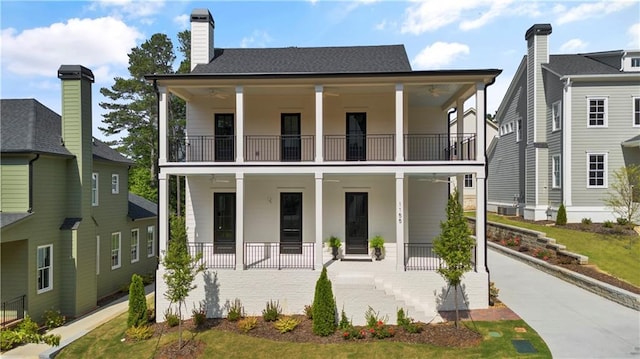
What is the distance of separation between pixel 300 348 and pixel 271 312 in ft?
6.85

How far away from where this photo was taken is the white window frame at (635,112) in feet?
71.7

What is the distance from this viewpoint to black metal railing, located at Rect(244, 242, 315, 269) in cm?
1410

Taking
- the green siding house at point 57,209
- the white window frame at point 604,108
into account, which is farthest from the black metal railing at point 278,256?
the white window frame at point 604,108

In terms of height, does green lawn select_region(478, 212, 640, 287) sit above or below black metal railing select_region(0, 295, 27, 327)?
above

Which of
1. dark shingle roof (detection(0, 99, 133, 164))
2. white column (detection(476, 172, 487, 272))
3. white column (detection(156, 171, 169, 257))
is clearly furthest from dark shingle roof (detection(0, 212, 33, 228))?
white column (detection(476, 172, 487, 272))

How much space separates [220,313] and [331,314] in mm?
4067

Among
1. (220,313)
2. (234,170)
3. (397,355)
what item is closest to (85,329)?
(220,313)

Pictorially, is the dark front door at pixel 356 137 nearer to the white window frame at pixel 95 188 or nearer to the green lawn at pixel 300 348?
the green lawn at pixel 300 348

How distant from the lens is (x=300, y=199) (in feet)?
53.4

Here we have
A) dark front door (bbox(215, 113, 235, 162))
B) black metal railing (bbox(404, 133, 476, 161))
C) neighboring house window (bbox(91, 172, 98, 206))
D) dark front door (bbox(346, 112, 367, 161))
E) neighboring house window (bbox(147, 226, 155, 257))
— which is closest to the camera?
dark front door (bbox(346, 112, 367, 161))

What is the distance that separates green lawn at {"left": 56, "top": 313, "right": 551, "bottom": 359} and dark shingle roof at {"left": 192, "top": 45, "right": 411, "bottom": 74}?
987 centimetres

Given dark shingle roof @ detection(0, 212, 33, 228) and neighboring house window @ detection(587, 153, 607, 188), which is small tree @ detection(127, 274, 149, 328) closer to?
dark shingle roof @ detection(0, 212, 33, 228)

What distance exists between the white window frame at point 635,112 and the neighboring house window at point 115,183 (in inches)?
1097

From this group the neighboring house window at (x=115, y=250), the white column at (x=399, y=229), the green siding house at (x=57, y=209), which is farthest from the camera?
the neighboring house window at (x=115, y=250)
